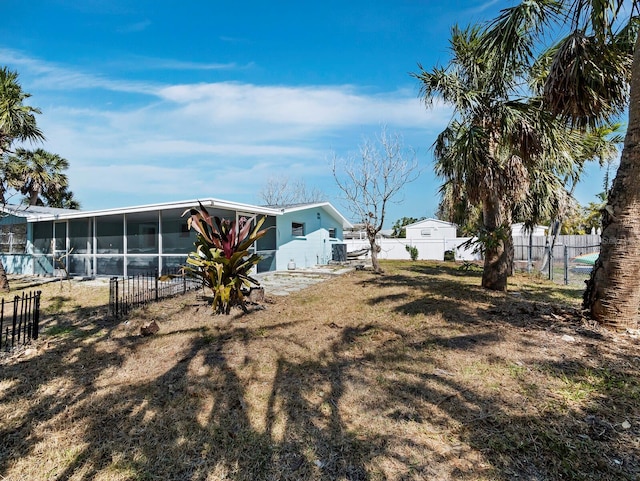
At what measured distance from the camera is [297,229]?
15344 millimetres

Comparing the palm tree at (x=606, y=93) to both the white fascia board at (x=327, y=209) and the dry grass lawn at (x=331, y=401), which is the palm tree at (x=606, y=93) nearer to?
the dry grass lawn at (x=331, y=401)

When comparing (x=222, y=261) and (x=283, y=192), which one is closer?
(x=222, y=261)

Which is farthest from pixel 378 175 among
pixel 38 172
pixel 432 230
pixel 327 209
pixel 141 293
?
pixel 38 172

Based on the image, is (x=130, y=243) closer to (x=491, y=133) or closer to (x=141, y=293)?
(x=141, y=293)

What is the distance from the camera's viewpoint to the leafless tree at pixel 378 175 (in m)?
14.0

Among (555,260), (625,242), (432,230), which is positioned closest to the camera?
(625,242)

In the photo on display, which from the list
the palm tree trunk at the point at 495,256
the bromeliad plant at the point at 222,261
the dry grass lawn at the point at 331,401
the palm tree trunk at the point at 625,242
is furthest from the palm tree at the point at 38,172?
the palm tree trunk at the point at 625,242

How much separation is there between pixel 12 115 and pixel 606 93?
570 inches

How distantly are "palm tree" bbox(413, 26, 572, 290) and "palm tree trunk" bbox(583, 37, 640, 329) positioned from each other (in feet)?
8.08

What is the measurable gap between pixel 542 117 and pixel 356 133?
920cm

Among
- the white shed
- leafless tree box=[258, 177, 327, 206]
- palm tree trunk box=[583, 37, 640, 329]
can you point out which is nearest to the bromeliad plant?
palm tree trunk box=[583, 37, 640, 329]

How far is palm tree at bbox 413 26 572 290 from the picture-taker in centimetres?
688

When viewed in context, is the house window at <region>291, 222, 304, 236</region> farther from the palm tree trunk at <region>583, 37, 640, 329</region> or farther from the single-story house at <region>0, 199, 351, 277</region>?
the palm tree trunk at <region>583, 37, 640, 329</region>

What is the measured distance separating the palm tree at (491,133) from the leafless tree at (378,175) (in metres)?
5.48
